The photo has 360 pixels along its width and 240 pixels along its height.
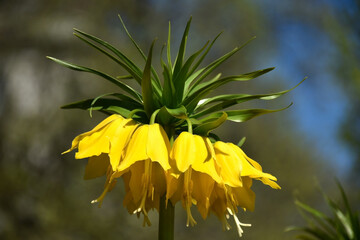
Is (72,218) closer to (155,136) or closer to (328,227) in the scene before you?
(328,227)

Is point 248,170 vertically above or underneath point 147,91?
underneath

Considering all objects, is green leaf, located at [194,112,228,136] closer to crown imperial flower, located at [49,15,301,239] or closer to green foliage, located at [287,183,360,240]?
crown imperial flower, located at [49,15,301,239]

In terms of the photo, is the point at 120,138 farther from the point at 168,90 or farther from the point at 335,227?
the point at 335,227

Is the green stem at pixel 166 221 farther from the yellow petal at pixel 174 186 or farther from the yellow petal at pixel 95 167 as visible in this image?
the yellow petal at pixel 95 167

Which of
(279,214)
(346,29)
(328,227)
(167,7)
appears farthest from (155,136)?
(346,29)

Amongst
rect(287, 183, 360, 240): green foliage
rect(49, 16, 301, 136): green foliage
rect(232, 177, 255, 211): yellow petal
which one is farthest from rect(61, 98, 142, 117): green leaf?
rect(287, 183, 360, 240): green foliage

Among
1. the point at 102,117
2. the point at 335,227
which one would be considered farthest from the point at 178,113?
the point at 102,117

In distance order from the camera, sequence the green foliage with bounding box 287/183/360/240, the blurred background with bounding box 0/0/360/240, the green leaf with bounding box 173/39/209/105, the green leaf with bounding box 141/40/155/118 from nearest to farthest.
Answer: the green leaf with bounding box 141/40/155/118 → the green leaf with bounding box 173/39/209/105 → the green foliage with bounding box 287/183/360/240 → the blurred background with bounding box 0/0/360/240

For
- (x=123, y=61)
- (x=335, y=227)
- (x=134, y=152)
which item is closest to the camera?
(x=134, y=152)
